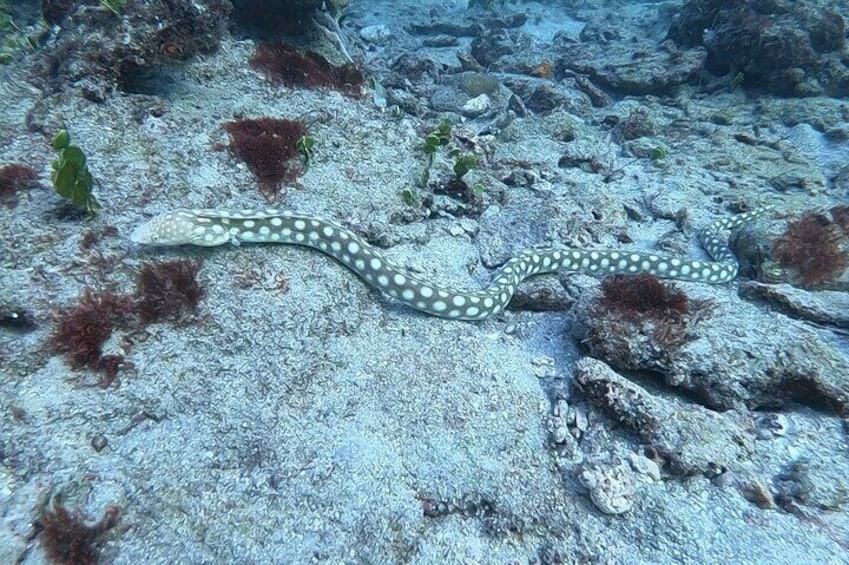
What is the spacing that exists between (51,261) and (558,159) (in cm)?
824

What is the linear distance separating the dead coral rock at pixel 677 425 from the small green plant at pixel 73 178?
5486mm

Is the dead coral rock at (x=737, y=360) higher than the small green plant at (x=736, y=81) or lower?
lower

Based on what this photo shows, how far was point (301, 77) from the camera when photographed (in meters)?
7.71

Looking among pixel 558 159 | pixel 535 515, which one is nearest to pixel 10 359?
pixel 535 515

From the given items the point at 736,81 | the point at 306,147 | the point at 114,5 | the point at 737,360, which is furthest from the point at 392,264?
the point at 736,81

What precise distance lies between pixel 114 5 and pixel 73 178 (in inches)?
121

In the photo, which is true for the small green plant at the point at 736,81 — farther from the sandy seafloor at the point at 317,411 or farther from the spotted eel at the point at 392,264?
the spotted eel at the point at 392,264

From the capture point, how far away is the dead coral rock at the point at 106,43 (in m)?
5.67

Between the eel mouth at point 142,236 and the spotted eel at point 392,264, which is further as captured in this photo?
the spotted eel at point 392,264

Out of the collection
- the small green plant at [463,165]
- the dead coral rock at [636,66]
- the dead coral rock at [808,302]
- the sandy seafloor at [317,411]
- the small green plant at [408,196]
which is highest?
the dead coral rock at [636,66]

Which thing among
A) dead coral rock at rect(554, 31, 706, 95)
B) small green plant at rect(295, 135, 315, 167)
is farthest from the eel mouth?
dead coral rock at rect(554, 31, 706, 95)

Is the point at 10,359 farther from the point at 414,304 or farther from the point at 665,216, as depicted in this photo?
the point at 665,216

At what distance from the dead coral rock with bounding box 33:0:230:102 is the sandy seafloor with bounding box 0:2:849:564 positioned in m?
0.30

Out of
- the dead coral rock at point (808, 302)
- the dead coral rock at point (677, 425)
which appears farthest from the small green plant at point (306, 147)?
the dead coral rock at point (808, 302)
